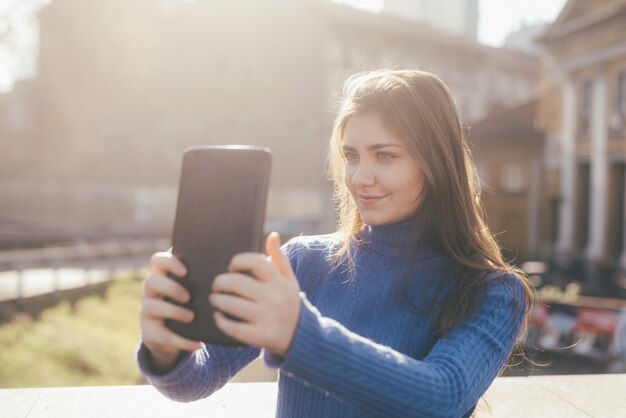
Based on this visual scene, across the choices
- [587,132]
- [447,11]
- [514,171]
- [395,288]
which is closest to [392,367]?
[395,288]

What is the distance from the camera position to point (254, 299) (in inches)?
39.1

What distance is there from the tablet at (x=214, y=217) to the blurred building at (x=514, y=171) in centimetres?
3007

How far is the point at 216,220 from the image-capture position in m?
1.08

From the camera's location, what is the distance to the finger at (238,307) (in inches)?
39.0

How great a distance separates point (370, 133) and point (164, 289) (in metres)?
0.65

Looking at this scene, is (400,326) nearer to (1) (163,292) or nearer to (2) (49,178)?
(1) (163,292)

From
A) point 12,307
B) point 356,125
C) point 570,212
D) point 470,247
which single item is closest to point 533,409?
point 470,247

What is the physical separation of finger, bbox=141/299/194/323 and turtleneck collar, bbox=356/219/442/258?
737 mm

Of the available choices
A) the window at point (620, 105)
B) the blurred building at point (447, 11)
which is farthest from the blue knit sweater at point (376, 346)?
the blurred building at point (447, 11)

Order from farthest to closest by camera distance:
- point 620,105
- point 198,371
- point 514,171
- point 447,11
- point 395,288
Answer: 1. point 447,11
2. point 514,171
3. point 620,105
4. point 395,288
5. point 198,371

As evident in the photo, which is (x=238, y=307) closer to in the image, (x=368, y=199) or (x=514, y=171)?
(x=368, y=199)

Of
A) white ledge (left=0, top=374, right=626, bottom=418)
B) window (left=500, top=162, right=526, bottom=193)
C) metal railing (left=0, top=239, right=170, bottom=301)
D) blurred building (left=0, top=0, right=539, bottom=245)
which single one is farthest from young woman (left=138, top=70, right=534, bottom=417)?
window (left=500, top=162, right=526, bottom=193)

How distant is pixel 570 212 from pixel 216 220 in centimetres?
2669

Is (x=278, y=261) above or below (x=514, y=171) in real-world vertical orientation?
above
